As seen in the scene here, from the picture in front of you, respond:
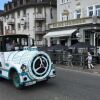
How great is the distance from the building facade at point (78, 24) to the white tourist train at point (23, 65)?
64.0 ft

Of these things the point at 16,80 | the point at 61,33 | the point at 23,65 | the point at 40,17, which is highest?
the point at 40,17

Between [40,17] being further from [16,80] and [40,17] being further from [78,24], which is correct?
[16,80]

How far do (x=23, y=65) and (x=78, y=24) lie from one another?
949 inches

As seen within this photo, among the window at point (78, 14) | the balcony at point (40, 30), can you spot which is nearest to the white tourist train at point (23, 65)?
the window at point (78, 14)

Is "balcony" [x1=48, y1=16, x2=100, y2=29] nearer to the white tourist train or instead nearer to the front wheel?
the white tourist train

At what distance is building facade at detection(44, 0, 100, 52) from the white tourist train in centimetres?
1950

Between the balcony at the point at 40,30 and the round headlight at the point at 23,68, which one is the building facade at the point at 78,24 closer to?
the balcony at the point at 40,30

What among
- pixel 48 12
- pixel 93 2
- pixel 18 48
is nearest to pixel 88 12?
pixel 93 2

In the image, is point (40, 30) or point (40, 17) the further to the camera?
point (40, 17)

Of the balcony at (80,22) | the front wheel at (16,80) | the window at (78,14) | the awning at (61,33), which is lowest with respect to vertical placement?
the front wheel at (16,80)

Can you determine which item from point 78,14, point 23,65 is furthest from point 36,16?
point 23,65

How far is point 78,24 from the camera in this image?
3306 cm

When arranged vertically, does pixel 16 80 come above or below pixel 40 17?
below

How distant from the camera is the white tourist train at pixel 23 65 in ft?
32.5
